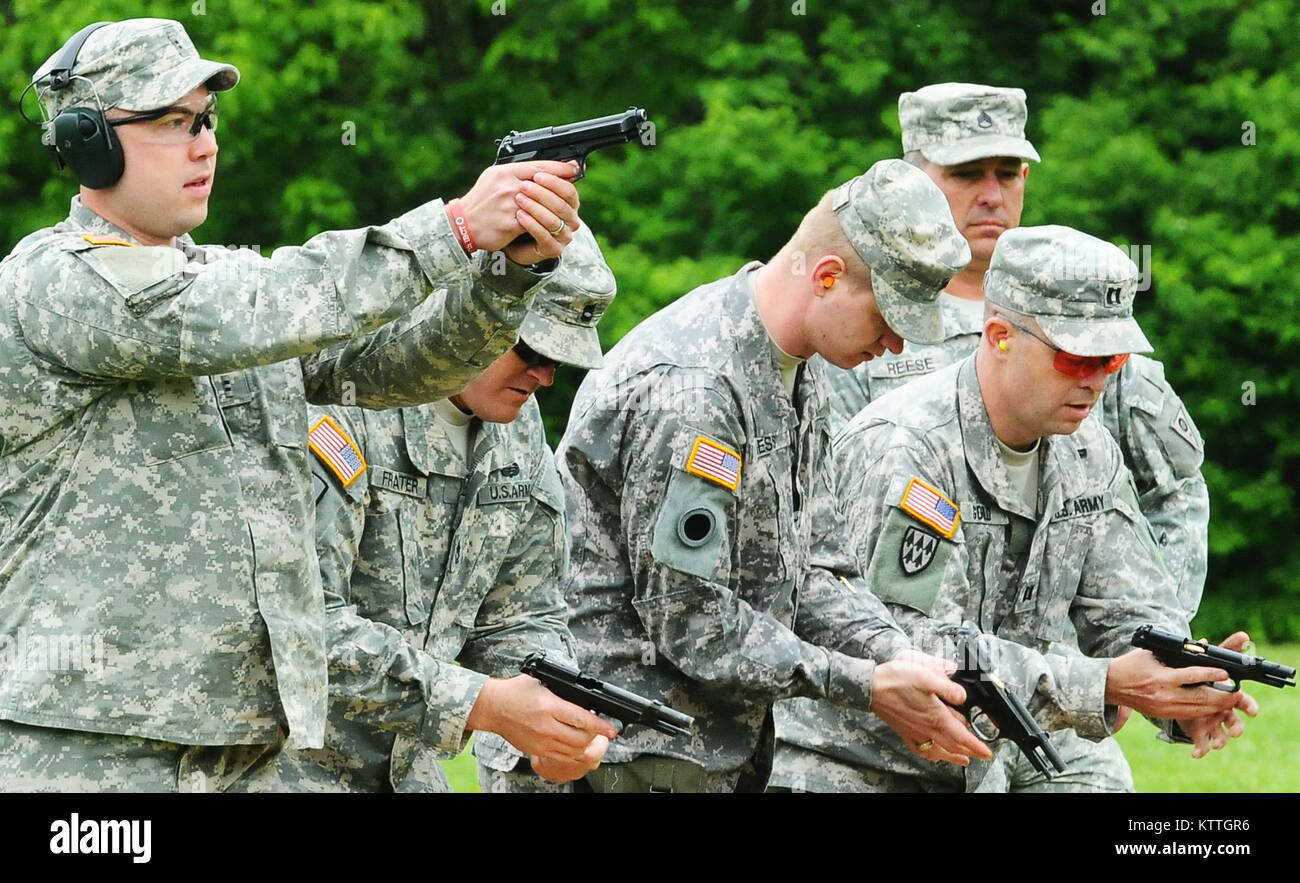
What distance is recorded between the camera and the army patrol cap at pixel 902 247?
4.79 m

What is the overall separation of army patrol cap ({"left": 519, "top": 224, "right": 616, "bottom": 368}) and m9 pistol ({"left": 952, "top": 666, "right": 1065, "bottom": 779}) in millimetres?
1181

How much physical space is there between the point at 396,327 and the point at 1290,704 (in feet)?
30.8

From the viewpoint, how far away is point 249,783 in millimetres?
4055

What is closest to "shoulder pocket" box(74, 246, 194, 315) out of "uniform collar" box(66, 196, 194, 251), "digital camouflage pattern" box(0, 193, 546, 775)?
"digital camouflage pattern" box(0, 193, 546, 775)

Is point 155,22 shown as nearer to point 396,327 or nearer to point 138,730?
point 396,327

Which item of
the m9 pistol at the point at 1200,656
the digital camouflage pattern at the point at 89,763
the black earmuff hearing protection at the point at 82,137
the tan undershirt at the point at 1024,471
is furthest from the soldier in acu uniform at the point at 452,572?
the m9 pistol at the point at 1200,656

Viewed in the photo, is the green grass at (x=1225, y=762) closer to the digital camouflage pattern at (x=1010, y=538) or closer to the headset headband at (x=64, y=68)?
the digital camouflage pattern at (x=1010, y=538)

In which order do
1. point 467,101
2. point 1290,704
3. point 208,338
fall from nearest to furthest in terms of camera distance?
Result: point 208,338 < point 1290,704 < point 467,101

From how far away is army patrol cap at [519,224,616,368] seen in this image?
15.5 ft

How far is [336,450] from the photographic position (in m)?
4.52

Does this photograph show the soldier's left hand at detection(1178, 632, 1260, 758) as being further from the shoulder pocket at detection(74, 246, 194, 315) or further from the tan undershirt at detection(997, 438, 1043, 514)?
the shoulder pocket at detection(74, 246, 194, 315)

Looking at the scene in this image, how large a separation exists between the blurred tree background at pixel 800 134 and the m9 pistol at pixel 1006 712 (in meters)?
10.6

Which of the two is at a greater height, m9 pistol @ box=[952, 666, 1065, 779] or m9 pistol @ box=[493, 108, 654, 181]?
m9 pistol @ box=[493, 108, 654, 181]

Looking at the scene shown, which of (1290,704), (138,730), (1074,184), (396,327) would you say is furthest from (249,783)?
(1074,184)
